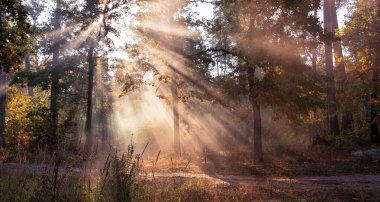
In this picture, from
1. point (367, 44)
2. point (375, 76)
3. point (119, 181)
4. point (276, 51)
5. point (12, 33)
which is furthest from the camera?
point (375, 76)

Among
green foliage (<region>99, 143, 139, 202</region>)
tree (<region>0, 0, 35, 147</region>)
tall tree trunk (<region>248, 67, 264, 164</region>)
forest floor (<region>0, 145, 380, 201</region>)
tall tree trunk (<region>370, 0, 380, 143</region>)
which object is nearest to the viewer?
green foliage (<region>99, 143, 139, 202</region>)

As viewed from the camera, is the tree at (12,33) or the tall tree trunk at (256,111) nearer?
the tree at (12,33)

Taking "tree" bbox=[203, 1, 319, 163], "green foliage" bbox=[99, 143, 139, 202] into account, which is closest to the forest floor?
"green foliage" bbox=[99, 143, 139, 202]

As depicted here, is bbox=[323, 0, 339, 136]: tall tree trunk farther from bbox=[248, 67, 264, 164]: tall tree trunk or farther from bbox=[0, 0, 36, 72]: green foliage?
bbox=[0, 0, 36, 72]: green foliage

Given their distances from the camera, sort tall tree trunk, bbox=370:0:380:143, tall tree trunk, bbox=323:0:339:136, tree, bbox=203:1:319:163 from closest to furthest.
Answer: tree, bbox=203:1:319:163 → tall tree trunk, bbox=370:0:380:143 → tall tree trunk, bbox=323:0:339:136

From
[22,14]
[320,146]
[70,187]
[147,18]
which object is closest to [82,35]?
[147,18]

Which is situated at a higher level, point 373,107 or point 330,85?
point 330,85

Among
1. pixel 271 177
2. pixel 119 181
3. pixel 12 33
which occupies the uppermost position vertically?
pixel 12 33

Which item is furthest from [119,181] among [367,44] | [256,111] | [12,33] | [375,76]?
[375,76]

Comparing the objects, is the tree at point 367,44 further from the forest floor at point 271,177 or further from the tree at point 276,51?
the tree at point 276,51

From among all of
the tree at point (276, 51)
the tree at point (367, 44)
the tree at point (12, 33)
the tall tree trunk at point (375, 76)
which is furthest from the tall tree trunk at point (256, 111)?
the tree at point (12, 33)

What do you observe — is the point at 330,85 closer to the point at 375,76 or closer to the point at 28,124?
the point at 375,76

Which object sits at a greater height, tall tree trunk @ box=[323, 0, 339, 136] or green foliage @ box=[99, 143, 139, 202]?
tall tree trunk @ box=[323, 0, 339, 136]

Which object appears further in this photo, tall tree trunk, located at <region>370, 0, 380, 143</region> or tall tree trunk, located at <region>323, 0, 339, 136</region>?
tall tree trunk, located at <region>323, 0, 339, 136</region>
